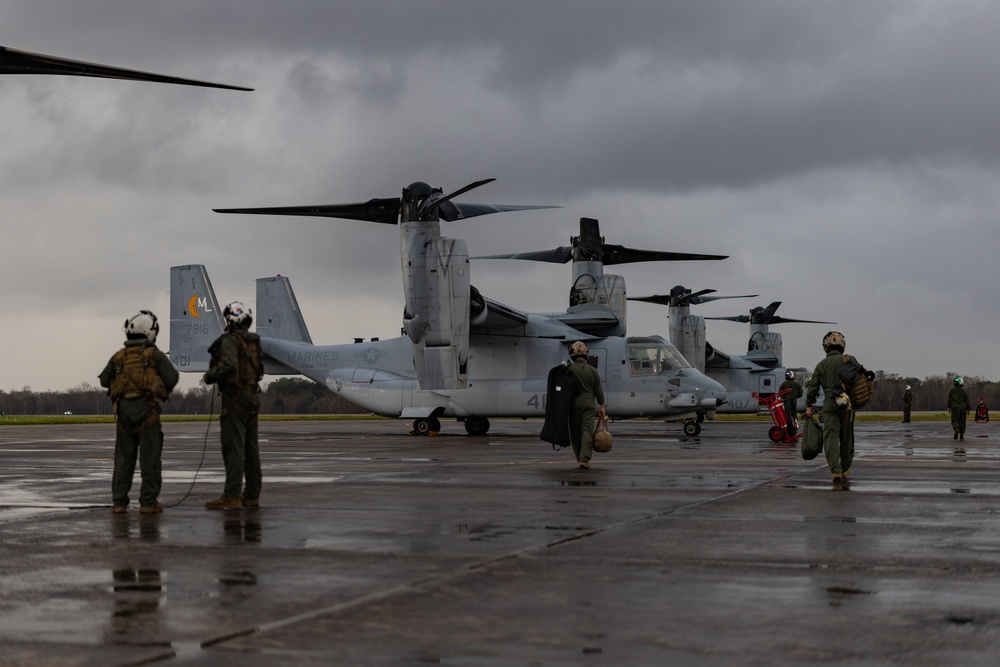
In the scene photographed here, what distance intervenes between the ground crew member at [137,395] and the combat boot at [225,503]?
494 millimetres

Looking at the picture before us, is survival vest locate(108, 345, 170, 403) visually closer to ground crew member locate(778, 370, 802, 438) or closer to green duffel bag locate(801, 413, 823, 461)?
green duffel bag locate(801, 413, 823, 461)

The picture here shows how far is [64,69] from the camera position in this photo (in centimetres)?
1227

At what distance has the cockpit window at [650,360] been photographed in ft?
108

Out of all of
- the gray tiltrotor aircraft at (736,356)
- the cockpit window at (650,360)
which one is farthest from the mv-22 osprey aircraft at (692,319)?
the cockpit window at (650,360)

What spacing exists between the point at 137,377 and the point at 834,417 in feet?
26.1

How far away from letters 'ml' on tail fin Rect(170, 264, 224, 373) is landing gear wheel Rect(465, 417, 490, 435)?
10250 mm

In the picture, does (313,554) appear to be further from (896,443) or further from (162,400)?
(896,443)

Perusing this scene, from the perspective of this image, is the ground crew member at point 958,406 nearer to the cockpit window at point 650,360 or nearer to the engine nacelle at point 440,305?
the cockpit window at point 650,360

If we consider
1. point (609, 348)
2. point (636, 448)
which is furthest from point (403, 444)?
point (609, 348)

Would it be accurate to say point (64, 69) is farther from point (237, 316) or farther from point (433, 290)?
point (433, 290)

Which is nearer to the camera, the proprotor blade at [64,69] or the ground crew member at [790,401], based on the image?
the proprotor blade at [64,69]

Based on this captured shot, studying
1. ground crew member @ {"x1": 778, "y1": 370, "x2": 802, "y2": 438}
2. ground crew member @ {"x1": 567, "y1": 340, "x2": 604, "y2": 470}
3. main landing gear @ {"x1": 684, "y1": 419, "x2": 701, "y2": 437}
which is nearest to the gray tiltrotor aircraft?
main landing gear @ {"x1": 684, "y1": 419, "x2": 701, "y2": 437}

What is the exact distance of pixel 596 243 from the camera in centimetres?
3903

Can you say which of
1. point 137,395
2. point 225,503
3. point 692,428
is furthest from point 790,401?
point 137,395
